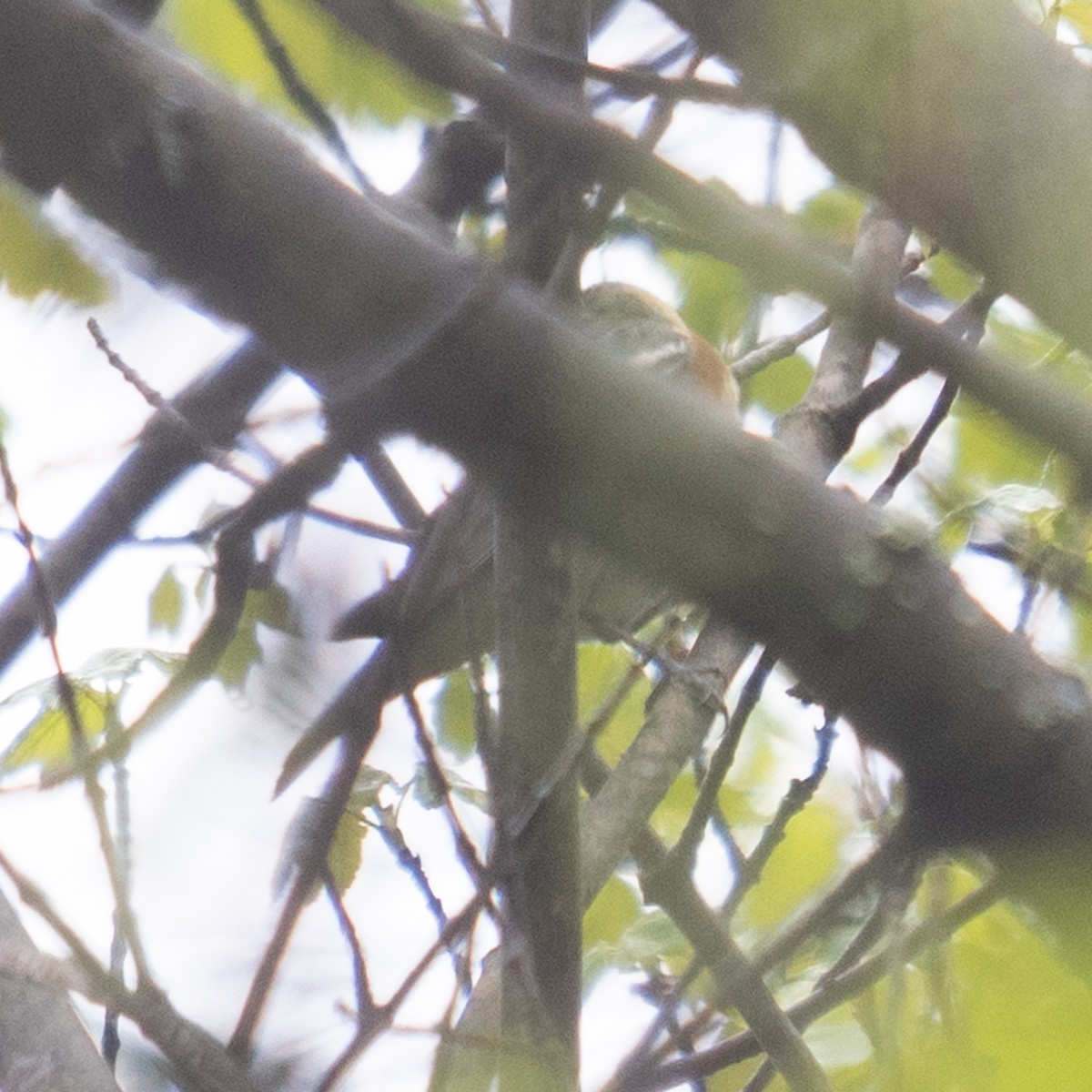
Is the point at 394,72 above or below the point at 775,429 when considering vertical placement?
below

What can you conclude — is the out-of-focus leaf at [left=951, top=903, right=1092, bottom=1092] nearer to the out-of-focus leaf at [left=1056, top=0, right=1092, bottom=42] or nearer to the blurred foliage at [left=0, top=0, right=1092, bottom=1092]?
the blurred foliage at [left=0, top=0, right=1092, bottom=1092]

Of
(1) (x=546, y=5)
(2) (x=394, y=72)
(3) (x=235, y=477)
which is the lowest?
(3) (x=235, y=477)

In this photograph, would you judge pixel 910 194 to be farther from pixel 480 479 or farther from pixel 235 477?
pixel 235 477

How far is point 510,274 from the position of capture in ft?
3.38

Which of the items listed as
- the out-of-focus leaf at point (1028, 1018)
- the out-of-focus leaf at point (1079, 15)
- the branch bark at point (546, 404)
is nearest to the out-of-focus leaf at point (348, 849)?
the branch bark at point (546, 404)

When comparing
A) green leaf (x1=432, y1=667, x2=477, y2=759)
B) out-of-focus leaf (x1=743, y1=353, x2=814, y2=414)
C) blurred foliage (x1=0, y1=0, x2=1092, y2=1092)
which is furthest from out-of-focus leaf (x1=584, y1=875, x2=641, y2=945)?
out-of-focus leaf (x1=743, y1=353, x2=814, y2=414)

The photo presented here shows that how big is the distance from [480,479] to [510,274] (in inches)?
6.2

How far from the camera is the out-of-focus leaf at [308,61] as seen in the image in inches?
50.9

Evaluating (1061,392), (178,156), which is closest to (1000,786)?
(1061,392)

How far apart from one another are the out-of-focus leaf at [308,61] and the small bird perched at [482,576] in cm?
28

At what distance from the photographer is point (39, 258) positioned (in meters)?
1.07

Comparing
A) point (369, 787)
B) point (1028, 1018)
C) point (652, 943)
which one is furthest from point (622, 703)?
point (1028, 1018)

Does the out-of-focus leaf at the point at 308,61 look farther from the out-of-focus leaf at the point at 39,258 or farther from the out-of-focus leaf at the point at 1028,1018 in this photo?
the out-of-focus leaf at the point at 1028,1018

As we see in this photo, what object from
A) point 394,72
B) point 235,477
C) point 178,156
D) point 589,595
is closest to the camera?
point 178,156
